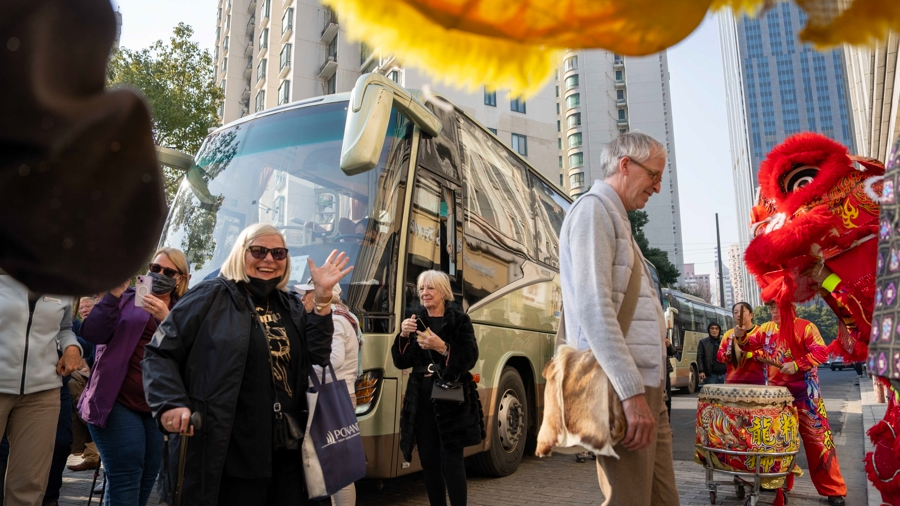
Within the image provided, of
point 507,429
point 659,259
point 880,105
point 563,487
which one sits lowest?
point 563,487

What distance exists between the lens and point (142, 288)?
377 centimetres

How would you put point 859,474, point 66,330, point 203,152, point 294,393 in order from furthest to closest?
1. point 859,474
2. point 203,152
3. point 66,330
4. point 294,393

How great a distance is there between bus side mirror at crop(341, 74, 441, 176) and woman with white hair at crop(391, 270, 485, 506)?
2.08 m

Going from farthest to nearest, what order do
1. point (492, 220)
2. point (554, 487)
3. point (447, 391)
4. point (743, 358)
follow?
point (492, 220), point (554, 487), point (743, 358), point (447, 391)

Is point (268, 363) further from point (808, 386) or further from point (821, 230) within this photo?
point (808, 386)

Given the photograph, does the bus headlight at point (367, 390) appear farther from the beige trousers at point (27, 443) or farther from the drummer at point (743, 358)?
the drummer at point (743, 358)

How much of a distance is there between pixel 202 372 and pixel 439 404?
6.58 ft

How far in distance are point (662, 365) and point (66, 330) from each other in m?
3.98

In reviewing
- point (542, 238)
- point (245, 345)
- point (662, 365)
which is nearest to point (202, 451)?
point (245, 345)

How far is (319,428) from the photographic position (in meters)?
3.12

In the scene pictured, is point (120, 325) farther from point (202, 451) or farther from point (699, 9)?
point (699, 9)

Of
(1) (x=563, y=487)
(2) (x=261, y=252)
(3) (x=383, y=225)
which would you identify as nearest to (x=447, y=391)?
(3) (x=383, y=225)

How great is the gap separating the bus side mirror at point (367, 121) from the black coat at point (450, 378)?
6.85ft

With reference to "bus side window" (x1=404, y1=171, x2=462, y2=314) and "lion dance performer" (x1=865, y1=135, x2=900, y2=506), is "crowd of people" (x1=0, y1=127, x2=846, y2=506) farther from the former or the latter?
"lion dance performer" (x1=865, y1=135, x2=900, y2=506)
